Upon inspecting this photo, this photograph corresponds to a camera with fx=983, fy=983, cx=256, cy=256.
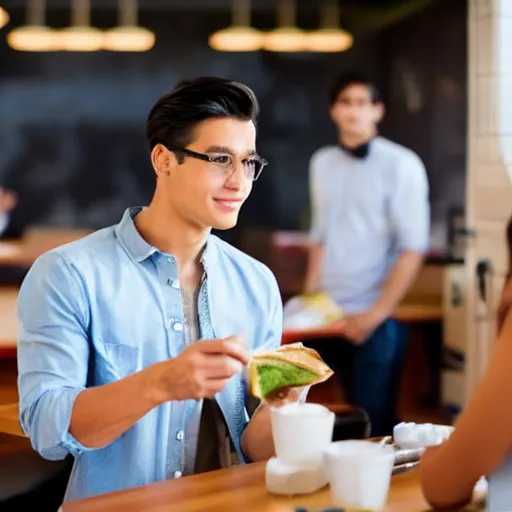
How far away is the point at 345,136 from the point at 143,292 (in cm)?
224

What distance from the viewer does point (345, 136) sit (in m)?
3.63

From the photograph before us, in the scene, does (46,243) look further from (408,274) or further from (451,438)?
(451,438)

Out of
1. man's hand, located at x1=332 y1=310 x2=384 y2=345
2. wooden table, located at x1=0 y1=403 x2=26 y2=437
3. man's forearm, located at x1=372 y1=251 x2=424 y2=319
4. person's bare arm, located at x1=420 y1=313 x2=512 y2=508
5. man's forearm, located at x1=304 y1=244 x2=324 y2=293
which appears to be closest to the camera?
person's bare arm, located at x1=420 y1=313 x2=512 y2=508

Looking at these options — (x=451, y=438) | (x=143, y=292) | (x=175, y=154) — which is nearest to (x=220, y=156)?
(x=175, y=154)

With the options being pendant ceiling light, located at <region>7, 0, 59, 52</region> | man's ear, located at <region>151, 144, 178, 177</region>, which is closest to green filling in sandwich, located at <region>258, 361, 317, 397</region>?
man's ear, located at <region>151, 144, 178, 177</region>

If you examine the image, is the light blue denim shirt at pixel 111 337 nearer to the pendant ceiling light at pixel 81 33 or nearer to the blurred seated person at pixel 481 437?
the blurred seated person at pixel 481 437

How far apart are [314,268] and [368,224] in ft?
0.86

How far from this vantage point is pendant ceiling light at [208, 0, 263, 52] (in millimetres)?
4340

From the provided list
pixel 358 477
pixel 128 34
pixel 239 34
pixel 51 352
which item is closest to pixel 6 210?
pixel 128 34

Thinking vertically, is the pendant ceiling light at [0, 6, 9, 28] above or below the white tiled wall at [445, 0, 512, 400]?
above

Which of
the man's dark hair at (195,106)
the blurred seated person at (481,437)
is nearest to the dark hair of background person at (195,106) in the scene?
the man's dark hair at (195,106)

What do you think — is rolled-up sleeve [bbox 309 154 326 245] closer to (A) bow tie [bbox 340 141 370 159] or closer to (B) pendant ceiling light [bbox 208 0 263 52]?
(A) bow tie [bbox 340 141 370 159]

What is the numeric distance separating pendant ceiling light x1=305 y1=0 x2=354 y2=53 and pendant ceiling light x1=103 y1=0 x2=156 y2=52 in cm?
79

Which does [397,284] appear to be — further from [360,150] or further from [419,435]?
[419,435]
